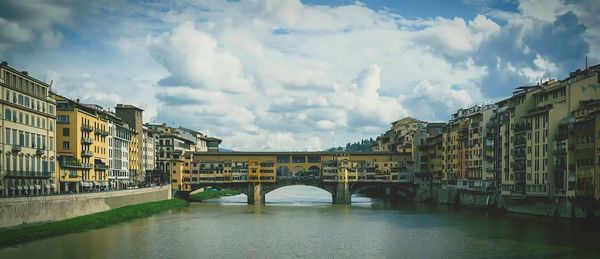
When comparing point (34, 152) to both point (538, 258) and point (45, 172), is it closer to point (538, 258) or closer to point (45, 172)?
point (45, 172)

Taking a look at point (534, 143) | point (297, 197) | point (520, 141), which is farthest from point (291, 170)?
point (534, 143)

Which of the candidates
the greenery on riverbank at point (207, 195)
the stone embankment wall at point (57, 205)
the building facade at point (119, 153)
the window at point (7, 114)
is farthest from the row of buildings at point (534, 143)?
the window at point (7, 114)

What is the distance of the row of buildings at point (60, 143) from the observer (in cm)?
6006

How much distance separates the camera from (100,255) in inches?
1823

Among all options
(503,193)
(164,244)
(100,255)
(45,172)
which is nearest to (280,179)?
(503,193)

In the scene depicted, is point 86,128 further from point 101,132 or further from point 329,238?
point 329,238

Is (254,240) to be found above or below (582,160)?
below

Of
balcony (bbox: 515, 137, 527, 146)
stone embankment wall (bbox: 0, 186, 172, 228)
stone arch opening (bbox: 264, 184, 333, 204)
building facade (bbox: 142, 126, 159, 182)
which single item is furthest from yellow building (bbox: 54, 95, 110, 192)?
A: balcony (bbox: 515, 137, 527, 146)

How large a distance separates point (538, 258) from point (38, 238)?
35932 millimetres

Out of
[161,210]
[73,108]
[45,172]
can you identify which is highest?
[73,108]

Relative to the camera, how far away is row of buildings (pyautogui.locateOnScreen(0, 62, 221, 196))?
60062mm

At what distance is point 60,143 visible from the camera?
79.7 m

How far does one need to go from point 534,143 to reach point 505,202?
10.9 meters

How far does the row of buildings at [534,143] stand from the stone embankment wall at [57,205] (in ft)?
149
